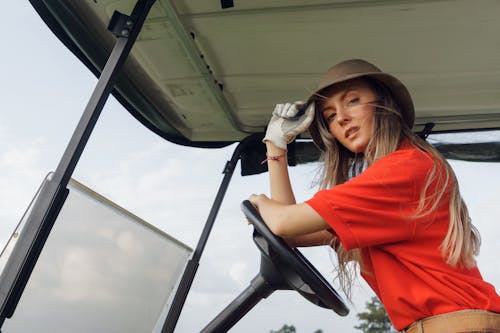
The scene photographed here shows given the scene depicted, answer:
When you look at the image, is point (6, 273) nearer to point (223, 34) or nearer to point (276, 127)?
point (276, 127)

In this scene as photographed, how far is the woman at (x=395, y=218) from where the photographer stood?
1.09m

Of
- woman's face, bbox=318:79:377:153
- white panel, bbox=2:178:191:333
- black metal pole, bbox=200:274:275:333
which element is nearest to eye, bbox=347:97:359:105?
woman's face, bbox=318:79:377:153

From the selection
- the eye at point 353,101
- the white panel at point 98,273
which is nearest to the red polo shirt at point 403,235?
the eye at point 353,101

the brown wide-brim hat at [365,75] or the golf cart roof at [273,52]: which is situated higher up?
the golf cart roof at [273,52]

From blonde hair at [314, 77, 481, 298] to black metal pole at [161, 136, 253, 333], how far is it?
62cm

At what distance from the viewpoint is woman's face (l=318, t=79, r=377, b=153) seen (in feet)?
4.32

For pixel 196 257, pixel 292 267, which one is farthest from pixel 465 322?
pixel 196 257

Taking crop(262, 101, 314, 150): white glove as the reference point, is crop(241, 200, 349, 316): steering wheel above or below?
below

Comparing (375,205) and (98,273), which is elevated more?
(375,205)

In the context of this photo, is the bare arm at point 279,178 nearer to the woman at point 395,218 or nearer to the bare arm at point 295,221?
the woman at point 395,218

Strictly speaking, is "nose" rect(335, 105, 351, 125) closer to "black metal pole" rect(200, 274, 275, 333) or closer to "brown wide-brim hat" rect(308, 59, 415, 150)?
"brown wide-brim hat" rect(308, 59, 415, 150)

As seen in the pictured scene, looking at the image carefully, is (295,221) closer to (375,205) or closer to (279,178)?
(375,205)

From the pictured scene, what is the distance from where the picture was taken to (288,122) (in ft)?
4.47

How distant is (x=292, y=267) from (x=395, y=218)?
0.83 ft
